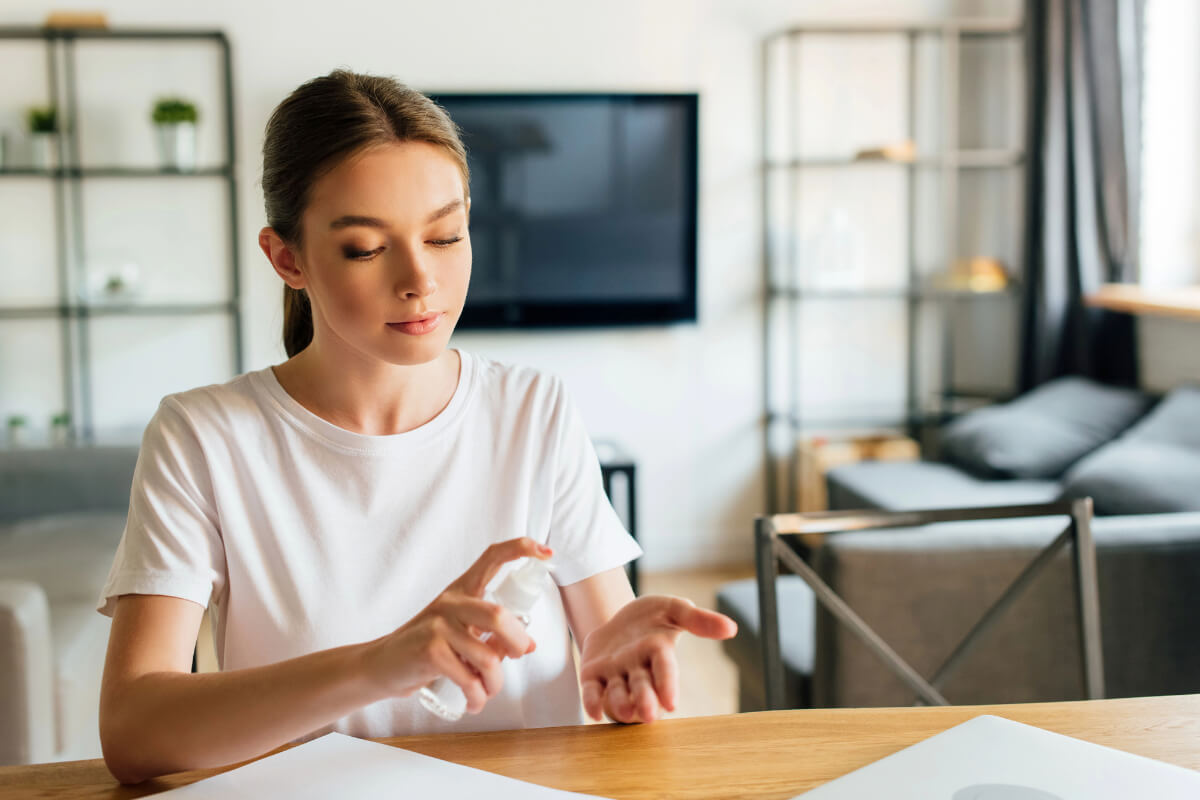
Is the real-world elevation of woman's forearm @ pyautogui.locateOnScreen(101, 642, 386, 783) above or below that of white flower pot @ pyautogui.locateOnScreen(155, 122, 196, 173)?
below

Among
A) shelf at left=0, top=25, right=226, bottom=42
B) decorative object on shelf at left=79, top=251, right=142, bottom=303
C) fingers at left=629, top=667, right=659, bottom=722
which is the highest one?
shelf at left=0, top=25, right=226, bottom=42

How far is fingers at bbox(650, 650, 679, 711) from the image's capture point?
91 cm

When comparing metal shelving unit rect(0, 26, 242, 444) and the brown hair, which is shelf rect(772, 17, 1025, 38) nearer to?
metal shelving unit rect(0, 26, 242, 444)

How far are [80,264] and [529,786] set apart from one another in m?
3.60

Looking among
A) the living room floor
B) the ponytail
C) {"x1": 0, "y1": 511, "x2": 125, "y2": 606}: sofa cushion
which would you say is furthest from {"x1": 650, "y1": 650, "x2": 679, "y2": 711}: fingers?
{"x1": 0, "y1": 511, "x2": 125, "y2": 606}: sofa cushion

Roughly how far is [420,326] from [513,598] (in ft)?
1.09

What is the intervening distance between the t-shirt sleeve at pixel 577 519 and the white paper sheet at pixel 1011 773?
1.34 ft

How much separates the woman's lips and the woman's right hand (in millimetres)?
307

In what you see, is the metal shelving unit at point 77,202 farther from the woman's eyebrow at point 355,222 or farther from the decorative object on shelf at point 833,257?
the woman's eyebrow at point 355,222

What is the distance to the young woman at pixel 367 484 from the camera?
96cm

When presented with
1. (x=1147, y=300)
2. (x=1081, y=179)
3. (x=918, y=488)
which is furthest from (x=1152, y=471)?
(x=1081, y=179)

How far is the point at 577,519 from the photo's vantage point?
3.83 ft

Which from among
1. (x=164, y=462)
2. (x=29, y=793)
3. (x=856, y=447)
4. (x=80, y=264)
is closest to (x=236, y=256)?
(x=80, y=264)

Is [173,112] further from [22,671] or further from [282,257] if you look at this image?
[282,257]
